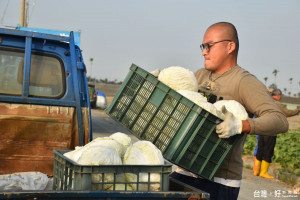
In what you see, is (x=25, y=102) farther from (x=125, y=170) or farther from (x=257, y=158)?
(x=257, y=158)

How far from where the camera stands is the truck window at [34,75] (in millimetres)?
5176

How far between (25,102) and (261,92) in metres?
2.59

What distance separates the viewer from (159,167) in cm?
330

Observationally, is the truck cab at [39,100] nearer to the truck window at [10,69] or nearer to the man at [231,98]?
the truck window at [10,69]

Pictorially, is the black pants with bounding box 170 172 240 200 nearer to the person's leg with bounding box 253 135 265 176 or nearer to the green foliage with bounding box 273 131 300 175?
the person's leg with bounding box 253 135 265 176

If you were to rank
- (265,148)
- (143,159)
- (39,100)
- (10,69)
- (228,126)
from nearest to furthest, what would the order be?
1. (143,159)
2. (228,126)
3. (39,100)
4. (10,69)
5. (265,148)

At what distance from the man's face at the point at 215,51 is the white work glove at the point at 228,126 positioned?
77cm

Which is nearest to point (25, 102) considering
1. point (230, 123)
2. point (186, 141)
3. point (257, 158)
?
point (186, 141)

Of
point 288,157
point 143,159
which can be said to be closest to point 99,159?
point 143,159

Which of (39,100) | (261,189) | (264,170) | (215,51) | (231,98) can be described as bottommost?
(261,189)

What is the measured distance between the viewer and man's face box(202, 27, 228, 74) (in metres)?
4.32

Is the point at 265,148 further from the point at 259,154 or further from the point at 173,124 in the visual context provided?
the point at 173,124

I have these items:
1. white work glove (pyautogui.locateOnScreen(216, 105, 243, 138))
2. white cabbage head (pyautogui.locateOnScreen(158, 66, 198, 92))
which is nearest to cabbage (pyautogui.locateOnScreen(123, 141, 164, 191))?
white work glove (pyautogui.locateOnScreen(216, 105, 243, 138))

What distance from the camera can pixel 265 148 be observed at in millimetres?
10953
